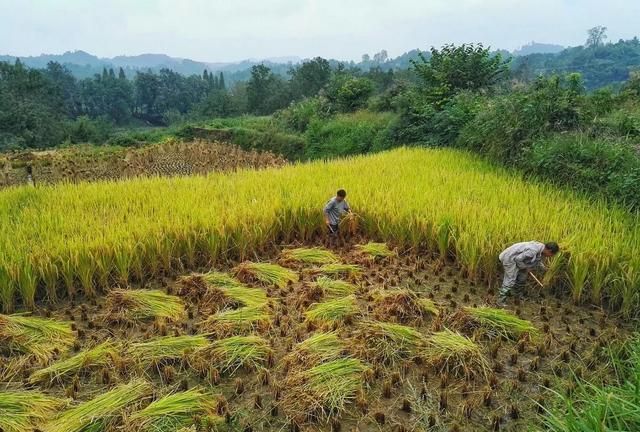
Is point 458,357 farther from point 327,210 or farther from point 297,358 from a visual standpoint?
point 327,210

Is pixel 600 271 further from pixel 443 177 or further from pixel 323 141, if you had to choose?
pixel 323 141

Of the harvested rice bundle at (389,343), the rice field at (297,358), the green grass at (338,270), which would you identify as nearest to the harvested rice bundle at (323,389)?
the rice field at (297,358)

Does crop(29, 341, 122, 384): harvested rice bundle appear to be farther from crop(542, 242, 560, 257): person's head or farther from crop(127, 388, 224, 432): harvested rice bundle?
crop(542, 242, 560, 257): person's head

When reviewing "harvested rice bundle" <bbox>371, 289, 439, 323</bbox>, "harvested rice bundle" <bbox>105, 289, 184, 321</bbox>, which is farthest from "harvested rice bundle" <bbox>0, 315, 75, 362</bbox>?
"harvested rice bundle" <bbox>371, 289, 439, 323</bbox>

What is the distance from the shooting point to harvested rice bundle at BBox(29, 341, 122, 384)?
2842 mm

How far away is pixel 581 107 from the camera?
7430mm

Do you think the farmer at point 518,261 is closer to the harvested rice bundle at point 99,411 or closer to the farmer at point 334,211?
the farmer at point 334,211

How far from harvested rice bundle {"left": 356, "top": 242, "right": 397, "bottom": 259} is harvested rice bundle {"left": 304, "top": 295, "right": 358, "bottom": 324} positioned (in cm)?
113

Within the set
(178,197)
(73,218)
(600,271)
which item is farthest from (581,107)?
(73,218)

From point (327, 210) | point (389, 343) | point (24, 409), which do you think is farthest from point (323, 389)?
point (327, 210)

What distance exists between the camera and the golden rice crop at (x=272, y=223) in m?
3.92

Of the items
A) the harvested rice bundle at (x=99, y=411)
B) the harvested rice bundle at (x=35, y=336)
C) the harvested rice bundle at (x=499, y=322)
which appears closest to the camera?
the harvested rice bundle at (x=99, y=411)

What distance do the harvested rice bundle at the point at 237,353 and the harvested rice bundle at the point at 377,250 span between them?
1.88 meters

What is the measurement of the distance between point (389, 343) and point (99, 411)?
1798mm
